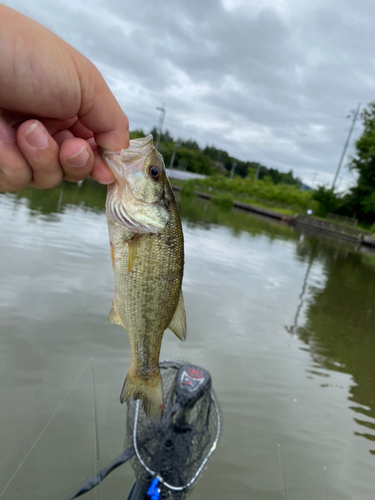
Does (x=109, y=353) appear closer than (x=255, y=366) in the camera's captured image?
Yes

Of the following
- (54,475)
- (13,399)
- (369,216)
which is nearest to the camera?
(54,475)

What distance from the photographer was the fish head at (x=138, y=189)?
2068 millimetres

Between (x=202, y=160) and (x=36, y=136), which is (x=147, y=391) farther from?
(x=202, y=160)

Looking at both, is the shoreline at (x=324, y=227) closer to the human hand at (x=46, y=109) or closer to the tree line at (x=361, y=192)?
the tree line at (x=361, y=192)

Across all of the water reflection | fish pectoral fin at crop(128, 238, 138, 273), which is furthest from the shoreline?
fish pectoral fin at crop(128, 238, 138, 273)

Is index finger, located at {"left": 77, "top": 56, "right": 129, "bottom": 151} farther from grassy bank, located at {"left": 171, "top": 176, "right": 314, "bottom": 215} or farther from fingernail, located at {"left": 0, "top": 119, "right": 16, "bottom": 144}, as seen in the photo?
grassy bank, located at {"left": 171, "top": 176, "right": 314, "bottom": 215}

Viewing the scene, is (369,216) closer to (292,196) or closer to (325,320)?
(292,196)

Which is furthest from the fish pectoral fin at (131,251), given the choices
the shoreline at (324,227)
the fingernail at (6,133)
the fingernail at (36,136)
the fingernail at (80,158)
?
the shoreline at (324,227)

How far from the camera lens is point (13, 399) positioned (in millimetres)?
4477

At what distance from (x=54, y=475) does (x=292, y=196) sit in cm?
6601

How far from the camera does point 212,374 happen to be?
6082 millimetres

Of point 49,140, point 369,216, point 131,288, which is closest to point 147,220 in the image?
point 131,288

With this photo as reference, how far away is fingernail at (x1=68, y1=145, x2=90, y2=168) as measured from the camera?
1.87m

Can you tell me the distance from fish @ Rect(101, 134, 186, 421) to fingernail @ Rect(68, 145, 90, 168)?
0.16 m
